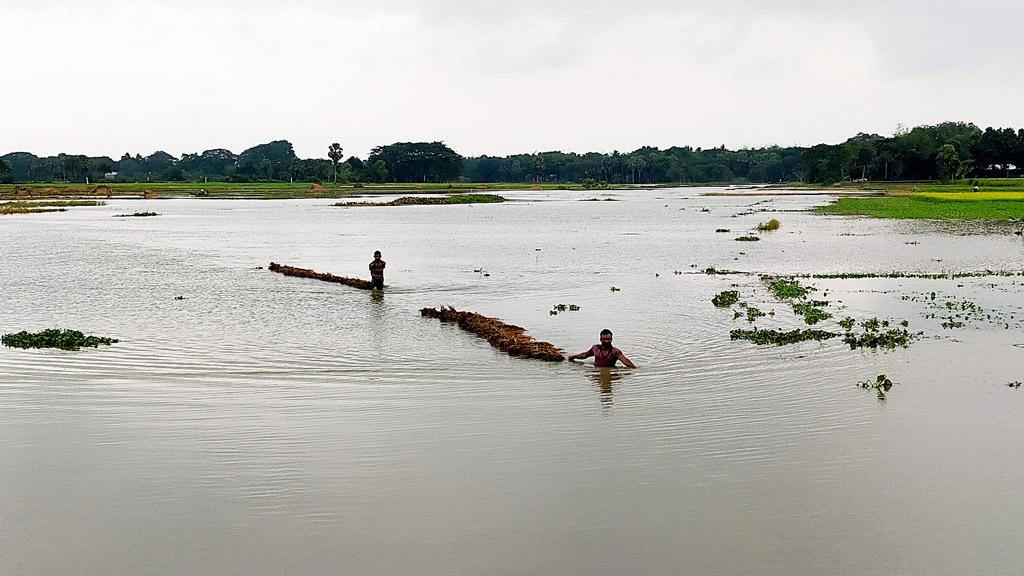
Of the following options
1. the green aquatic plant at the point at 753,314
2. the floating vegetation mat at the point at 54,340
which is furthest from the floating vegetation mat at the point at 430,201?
the floating vegetation mat at the point at 54,340

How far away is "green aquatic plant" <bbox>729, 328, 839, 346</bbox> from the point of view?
18500 mm

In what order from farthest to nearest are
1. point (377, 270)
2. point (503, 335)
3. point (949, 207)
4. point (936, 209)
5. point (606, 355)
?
point (949, 207)
point (936, 209)
point (377, 270)
point (503, 335)
point (606, 355)

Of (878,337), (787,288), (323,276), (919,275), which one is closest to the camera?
(878,337)

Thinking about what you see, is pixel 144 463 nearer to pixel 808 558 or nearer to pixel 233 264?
pixel 808 558

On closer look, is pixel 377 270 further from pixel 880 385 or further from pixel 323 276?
pixel 880 385

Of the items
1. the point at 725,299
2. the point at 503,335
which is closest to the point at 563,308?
the point at 725,299

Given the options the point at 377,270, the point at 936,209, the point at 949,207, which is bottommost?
the point at 377,270

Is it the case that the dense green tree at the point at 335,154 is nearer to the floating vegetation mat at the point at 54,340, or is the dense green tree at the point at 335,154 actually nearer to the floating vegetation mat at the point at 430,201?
the floating vegetation mat at the point at 430,201

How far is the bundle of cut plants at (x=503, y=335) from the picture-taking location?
677 inches

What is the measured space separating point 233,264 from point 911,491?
32.0 metres

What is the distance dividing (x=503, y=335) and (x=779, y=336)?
531 centimetres

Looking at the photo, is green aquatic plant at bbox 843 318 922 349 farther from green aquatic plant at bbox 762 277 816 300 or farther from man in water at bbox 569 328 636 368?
green aquatic plant at bbox 762 277 816 300

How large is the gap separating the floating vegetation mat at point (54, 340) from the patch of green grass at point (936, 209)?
2158 inches

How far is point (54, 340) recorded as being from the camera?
60.2ft
